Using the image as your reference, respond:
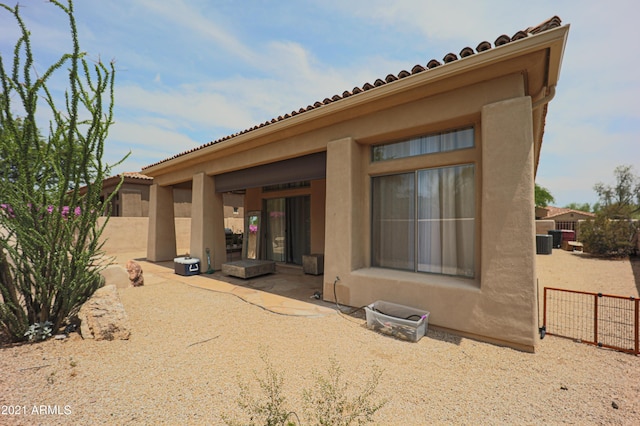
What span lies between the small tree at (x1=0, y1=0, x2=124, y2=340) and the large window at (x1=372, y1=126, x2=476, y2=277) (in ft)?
16.6

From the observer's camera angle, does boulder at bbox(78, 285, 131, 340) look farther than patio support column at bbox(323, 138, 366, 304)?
No

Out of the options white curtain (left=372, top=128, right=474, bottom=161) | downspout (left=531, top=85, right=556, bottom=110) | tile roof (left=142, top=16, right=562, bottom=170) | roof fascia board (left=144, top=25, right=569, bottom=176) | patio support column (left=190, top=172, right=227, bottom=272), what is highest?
tile roof (left=142, top=16, right=562, bottom=170)

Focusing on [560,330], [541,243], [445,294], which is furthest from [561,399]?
[541,243]

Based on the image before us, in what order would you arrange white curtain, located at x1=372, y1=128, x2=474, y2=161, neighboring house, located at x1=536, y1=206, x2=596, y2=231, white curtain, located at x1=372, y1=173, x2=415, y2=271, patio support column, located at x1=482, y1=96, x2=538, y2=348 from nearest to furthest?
patio support column, located at x1=482, y1=96, x2=538, y2=348
white curtain, located at x1=372, y1=128, x2=474, y2=161
white curtain, located at x1=372, y1=173, x2=415, y2=271
neighboring house, located at x1=536, y1=206, x2=596, y2=231

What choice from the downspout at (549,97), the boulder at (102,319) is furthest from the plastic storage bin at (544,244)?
the boulder at (102,319)

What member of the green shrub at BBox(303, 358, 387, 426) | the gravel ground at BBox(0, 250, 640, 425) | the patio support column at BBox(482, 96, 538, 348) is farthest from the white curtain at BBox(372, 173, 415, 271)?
the green shrub at BBox(303, 358, 387, 426)

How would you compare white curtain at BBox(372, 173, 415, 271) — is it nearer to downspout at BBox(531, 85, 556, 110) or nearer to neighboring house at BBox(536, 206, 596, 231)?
downspout at BBox(531, 85, 556, 110)

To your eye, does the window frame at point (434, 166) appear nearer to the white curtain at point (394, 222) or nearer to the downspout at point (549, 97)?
the white curtain at point (394, 222)

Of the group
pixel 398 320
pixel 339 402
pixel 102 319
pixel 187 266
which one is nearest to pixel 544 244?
pixel 398 320

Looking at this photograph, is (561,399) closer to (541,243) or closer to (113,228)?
(541,243)

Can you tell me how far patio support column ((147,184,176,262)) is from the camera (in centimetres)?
1183

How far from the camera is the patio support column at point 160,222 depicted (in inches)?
466

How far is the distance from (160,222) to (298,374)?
11.0m

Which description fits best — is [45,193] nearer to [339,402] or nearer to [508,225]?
[339,402]
